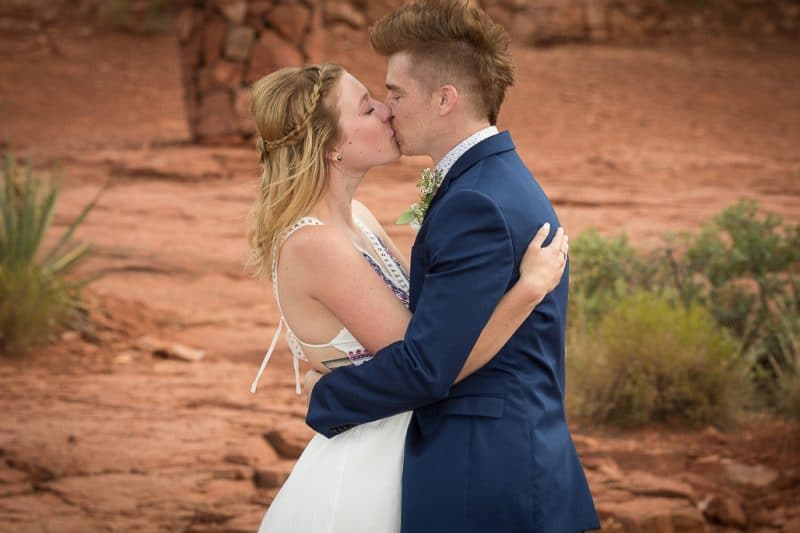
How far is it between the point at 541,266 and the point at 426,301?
28 centimetres

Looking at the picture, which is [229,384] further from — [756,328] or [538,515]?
[538,515]

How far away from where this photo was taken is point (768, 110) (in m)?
14.1

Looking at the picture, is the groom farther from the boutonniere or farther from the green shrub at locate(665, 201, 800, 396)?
the green shrub at locate(665, 201, 800, 396)

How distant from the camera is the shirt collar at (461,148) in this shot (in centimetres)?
252

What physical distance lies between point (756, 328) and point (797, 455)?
1.17 metres

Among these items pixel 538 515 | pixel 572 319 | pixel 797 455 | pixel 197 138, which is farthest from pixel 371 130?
pixel 197 138

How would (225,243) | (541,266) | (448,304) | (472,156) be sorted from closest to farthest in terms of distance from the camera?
(448,304) → (541,266) → (472,156) → (225,243)

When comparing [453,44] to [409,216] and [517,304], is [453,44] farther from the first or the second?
[517,304]

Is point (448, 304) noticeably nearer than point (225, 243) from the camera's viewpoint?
Yes

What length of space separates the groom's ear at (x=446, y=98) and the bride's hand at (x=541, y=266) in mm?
337

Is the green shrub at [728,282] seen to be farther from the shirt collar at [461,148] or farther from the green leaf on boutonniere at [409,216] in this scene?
the shirt collar at [461,148]

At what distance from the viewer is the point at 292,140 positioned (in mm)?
2670

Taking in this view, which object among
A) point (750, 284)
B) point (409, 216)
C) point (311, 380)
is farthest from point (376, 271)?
point (750, 284)

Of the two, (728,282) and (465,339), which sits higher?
(465,339)
